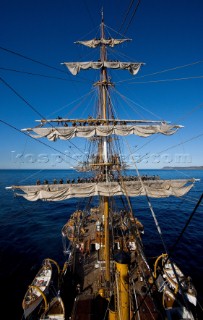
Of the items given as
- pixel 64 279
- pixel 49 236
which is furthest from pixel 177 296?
pixel 49 236

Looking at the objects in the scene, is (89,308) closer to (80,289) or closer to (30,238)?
(80,289)

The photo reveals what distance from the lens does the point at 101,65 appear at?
1591cm

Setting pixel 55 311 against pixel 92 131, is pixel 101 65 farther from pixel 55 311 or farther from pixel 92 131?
pixel 55 311

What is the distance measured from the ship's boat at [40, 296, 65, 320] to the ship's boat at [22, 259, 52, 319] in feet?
3.17

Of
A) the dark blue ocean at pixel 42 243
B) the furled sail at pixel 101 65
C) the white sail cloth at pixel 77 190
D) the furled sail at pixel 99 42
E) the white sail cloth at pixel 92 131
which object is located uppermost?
the furled sail at pixel 99 42

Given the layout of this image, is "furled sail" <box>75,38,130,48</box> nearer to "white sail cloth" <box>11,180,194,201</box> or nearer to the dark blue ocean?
"white sail cloth" <box>11,180,194,201</box>

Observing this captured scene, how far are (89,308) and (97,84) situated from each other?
1624cm

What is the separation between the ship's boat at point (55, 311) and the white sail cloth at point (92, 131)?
11131 millimetres

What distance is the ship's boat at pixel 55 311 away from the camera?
10211 millimetres

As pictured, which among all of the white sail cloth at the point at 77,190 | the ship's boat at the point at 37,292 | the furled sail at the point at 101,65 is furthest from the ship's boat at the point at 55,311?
the furled sail at the point at 101,65

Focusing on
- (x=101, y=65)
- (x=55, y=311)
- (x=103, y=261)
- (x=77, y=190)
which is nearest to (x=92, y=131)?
(x=77, y=190)

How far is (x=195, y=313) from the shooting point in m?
12.0

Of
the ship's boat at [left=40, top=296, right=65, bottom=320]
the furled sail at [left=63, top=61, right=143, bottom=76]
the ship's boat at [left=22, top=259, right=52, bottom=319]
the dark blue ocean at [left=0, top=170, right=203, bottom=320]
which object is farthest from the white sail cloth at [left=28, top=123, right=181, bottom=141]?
the ship's boat at [left=40, top=296, right=65, bottom=320]

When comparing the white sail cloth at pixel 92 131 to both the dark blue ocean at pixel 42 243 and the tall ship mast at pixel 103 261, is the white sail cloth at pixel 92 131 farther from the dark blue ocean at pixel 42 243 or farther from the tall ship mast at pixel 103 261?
the dark blue ocean at pixel 42 243
